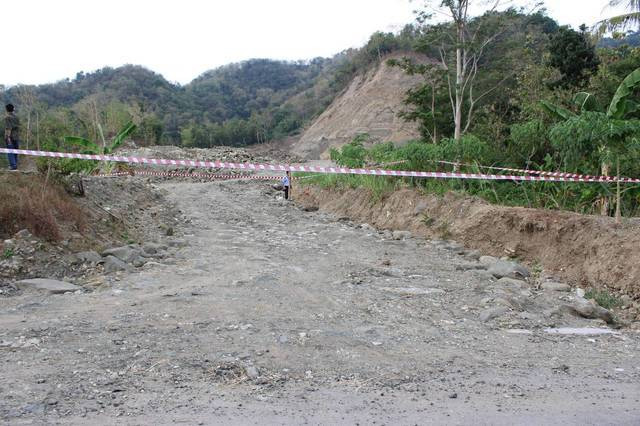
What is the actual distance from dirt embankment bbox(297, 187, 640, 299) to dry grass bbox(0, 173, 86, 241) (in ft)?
21.2

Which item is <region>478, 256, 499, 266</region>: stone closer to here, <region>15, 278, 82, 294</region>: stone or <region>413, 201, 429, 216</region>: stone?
<region>413, 201, 429, 216</region>: stone

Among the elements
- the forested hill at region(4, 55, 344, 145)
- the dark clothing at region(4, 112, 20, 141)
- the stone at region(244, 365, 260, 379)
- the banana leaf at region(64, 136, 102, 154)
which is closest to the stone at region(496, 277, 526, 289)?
the stone at region(244, 365, 260, 379)

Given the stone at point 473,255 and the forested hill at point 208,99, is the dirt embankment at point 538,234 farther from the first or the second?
the forested hill at point 208,99

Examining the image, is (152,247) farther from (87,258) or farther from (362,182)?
(362,182)

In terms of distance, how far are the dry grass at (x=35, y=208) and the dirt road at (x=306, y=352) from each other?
4.65 feet

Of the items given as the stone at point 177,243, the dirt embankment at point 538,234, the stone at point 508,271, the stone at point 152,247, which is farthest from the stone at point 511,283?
the stone at point 177,243

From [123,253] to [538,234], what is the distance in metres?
6.32

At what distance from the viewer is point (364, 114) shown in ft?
172

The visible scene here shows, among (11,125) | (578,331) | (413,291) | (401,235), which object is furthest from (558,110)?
(11,125)

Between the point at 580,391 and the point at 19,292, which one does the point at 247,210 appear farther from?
the point at 580,391

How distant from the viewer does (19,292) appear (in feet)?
18.8

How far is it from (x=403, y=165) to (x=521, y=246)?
4.79 m

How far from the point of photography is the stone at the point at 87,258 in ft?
22.3

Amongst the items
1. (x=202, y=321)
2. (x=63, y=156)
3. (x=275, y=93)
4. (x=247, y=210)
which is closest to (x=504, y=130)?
(x=247, y=210)
